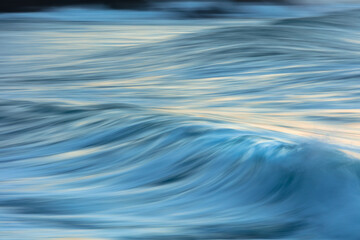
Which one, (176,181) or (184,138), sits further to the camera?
(184,138)

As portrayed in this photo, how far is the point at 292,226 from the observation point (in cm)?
219

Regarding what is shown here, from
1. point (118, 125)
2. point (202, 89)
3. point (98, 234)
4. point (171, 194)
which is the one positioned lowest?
point (98, 234)

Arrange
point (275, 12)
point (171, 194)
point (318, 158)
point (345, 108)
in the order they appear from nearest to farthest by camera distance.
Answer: point (318, 158)
point (171, 194)
point (345, 108)
point (275, 12)

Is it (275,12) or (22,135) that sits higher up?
(275,12)

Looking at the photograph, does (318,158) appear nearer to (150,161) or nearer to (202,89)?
(150,161)

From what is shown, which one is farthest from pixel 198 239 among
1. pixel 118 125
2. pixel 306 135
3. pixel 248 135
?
pixel 118 125

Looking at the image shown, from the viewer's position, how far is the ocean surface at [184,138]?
226 centimetres

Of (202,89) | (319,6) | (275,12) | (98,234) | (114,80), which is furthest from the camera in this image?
(319,6)

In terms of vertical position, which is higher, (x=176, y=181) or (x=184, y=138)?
(x=184, y=138)

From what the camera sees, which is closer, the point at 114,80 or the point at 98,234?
the point at 98,234

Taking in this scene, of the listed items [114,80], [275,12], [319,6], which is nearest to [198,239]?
[114,80]

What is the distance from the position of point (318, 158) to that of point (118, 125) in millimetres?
1549

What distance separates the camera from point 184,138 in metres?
3.40

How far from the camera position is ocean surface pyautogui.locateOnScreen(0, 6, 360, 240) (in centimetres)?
226
